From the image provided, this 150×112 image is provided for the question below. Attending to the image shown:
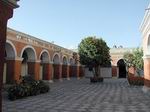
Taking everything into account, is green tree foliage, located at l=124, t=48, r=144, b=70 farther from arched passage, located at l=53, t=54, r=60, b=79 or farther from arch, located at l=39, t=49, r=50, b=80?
arch, located at l=39, t=49, r=50, b=80

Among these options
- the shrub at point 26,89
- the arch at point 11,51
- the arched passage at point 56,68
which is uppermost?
the arch at point 11,51

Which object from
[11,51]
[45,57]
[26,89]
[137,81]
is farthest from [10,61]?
[137,81]

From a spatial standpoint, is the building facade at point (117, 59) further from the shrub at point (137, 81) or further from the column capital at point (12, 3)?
the column capital at point (12, 3)

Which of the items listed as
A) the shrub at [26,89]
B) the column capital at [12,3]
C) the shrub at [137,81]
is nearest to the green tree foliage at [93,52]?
the shrub at [137,81]

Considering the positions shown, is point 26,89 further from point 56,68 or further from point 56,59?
point 56,59

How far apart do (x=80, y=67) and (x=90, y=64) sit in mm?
14557

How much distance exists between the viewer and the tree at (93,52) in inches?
1236

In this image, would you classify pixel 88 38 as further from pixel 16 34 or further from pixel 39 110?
pixel 39 110

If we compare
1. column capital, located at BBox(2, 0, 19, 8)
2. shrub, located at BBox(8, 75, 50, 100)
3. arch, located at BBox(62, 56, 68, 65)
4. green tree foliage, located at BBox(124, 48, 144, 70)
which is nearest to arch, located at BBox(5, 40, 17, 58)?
shrub, located at BBox(8, 75, 50, 100)

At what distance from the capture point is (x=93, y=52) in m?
31.4

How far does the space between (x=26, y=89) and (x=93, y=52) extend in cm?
1612

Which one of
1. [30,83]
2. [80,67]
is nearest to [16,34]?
[30,83]

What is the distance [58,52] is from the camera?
3525 cm

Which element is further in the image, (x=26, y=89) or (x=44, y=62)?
(x=44, y=62)
